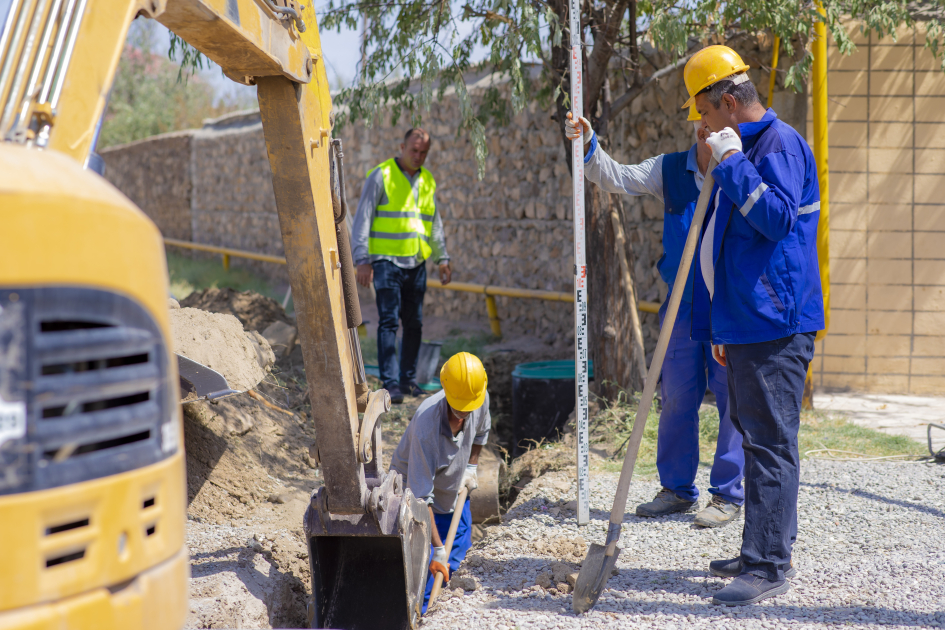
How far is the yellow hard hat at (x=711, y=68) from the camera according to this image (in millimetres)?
2916

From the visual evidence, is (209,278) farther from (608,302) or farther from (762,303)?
(762,303)

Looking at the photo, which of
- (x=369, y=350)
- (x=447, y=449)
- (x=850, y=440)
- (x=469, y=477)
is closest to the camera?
(x=447, y=449)

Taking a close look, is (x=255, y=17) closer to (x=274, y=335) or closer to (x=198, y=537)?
(x=198, y=537)

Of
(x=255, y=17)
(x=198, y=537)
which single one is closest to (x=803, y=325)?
(x=255, y=17)

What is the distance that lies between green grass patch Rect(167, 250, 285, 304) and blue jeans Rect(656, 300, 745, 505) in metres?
9.33

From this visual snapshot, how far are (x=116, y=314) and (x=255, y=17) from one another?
1.23m

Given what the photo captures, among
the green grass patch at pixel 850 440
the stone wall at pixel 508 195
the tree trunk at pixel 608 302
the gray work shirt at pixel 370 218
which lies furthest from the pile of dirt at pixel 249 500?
the green grass patch at pixel 850 440

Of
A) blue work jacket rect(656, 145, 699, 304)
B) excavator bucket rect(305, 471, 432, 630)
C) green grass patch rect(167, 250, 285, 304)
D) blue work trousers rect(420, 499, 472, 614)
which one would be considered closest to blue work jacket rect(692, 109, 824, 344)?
blue work jacket rect(656, 145, 699, 304)

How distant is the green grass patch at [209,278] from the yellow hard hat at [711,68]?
10.1m

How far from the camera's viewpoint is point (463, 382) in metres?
3.67

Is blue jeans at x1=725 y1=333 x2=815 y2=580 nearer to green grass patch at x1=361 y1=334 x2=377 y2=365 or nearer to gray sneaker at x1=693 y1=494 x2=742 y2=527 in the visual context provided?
gray sneaker at x1=693 y1=494 x2=742 y2=527

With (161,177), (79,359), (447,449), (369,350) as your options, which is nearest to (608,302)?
(447,449)

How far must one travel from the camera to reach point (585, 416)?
3789 millimetres

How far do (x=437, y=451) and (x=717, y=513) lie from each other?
1385 millimetres
